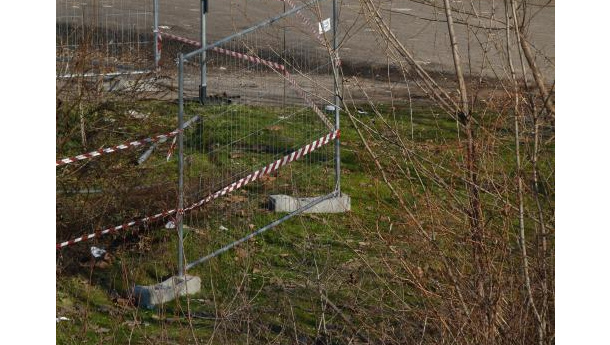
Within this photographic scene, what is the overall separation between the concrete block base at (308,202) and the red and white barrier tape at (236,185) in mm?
279

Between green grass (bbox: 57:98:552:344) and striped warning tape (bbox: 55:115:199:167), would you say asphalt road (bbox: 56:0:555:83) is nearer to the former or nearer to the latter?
green grass (bbox: 57:98:552:344)

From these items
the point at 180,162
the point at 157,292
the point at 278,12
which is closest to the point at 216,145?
the point at 180,162

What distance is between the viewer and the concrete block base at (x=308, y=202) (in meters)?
9.63

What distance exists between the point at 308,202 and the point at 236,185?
84 centimetres

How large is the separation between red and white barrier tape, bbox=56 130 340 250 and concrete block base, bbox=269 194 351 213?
279mm

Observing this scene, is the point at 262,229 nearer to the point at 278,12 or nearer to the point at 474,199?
the point at 474,199

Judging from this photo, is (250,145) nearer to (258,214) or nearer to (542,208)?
(258,214)

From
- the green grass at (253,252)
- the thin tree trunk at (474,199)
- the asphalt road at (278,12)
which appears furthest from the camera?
the asphalt road at (278,12)

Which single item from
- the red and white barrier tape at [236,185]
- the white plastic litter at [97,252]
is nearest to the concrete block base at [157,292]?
the red and white barrier tape at [236,185]

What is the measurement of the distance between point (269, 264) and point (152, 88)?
9.81ft

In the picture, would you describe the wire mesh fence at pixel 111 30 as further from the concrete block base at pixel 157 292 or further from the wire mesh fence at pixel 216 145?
the concrete block base at pixel 157 292

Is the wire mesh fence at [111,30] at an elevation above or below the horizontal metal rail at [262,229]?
above

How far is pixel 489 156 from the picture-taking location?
516 centimetres

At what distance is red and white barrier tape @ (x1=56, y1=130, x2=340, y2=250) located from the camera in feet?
27.0
